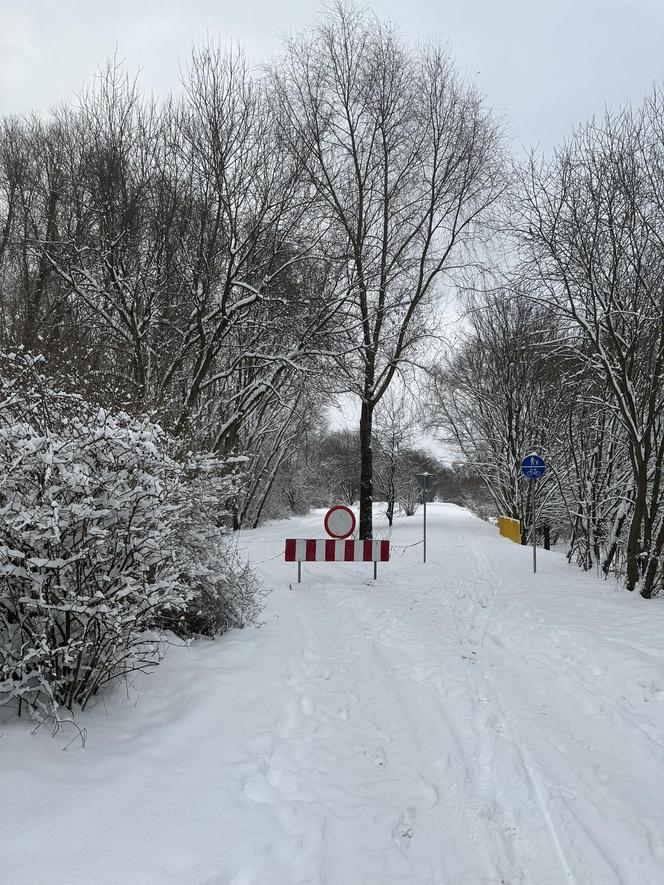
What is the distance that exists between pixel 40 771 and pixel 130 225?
30.2 ft

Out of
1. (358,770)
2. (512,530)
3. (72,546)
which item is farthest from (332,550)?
(512,530)

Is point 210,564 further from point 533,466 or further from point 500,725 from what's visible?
point 533,466

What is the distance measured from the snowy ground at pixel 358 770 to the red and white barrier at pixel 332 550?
3.45 m

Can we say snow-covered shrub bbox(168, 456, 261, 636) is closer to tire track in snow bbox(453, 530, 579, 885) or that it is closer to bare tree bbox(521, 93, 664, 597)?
tire track in snow bbox(453, 530, 579, 885)

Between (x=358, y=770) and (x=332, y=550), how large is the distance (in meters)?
6.65

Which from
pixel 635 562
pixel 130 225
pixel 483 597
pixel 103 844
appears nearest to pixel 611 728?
pixel 103 844

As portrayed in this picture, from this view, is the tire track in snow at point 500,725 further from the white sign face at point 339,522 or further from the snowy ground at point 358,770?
the white sign face at point 339,522

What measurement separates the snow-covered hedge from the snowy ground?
1.29 ft

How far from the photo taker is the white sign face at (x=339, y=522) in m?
10.2

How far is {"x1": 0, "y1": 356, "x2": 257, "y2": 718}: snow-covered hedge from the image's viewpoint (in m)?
3.19

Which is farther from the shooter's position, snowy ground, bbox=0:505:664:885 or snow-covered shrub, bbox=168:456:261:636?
snow-covered shrub, bbox=168:456:261:636

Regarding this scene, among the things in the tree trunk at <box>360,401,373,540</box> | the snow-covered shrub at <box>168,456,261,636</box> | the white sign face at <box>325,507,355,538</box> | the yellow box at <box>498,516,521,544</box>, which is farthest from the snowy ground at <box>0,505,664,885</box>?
the yellow box at <box>498,516,521,544</box>

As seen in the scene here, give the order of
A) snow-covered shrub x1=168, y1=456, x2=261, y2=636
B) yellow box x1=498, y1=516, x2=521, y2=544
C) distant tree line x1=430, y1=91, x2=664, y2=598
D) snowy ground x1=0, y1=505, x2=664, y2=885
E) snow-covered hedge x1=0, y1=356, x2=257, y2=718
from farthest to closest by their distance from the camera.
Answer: yellow box x1=498, y1=516, x2=521, y2=544, distant tree line x1=430, y1=91, x2=664, y2=598, snow-covered shrub x1=168, y1=456, x2=261, y2=636, snow-covered hedge x1=0, y1=356, x2=257, y2=718, snowy ground x1=0, y1=505, x2=664, y2=885

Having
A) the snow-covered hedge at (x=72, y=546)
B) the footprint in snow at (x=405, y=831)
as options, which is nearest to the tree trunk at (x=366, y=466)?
the snow-covered hedge at (x=72, y=546)
